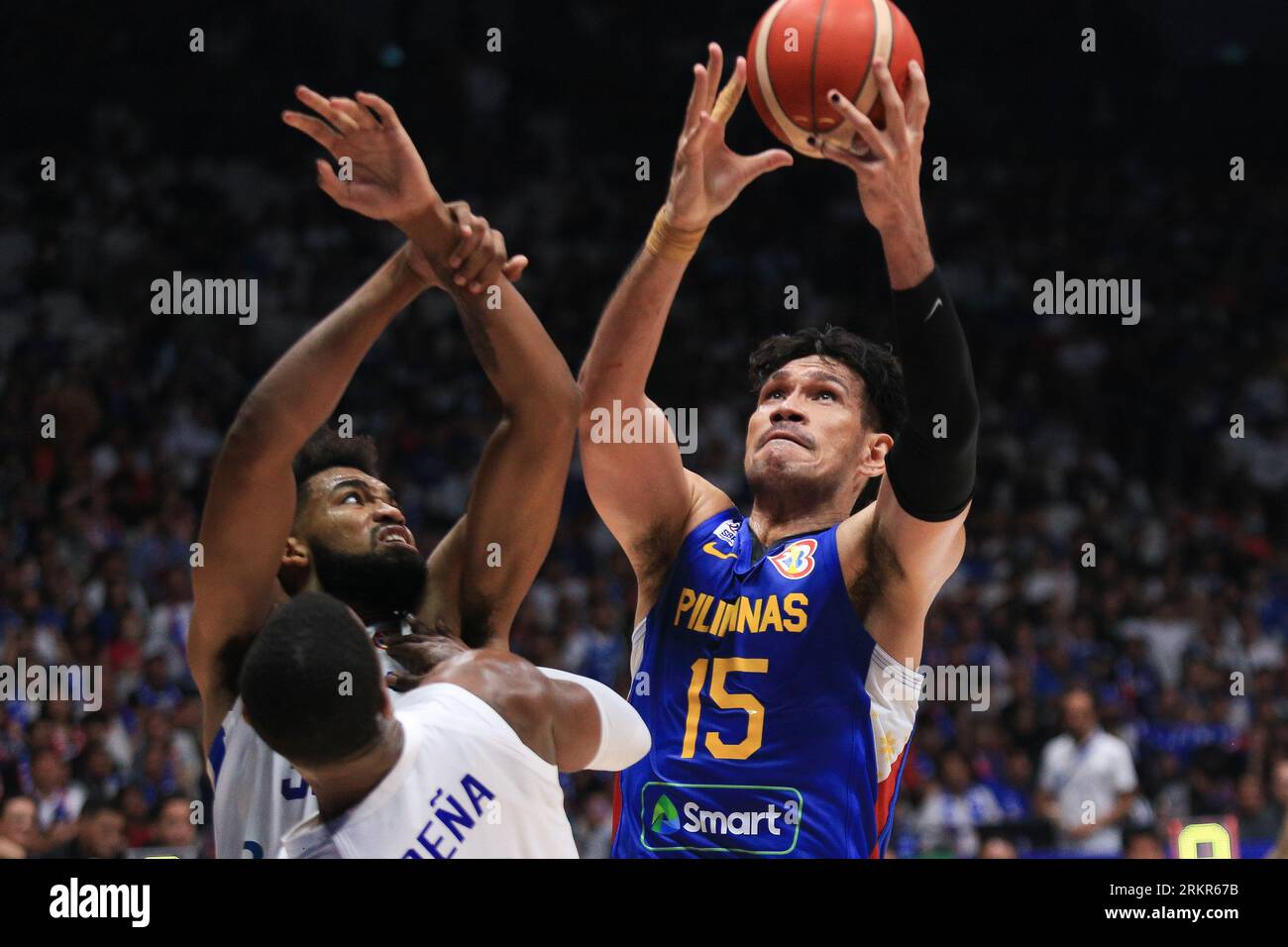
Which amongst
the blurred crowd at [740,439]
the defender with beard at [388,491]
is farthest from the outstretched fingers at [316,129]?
the blurred crowd at [740,439]

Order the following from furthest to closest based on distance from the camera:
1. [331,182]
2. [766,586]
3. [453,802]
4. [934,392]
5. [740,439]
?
[740,439], [766,586], [934,392], [331,182], [453,802]

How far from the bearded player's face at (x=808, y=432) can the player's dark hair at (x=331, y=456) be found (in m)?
1.15

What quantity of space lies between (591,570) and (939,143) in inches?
278

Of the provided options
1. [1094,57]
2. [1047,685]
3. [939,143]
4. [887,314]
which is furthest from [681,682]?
[1094,57]

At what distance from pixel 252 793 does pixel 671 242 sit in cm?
179

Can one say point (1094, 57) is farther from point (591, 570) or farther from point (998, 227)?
point (591, 570)

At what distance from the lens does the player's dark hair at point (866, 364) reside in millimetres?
4594

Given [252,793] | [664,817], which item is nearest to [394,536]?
[252,793]

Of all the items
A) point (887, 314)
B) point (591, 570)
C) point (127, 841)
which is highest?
point (887, 314)

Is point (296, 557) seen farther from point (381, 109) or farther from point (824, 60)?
point (824, 60)

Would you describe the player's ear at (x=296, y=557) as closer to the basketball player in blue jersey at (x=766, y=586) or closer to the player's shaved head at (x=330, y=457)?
the player's shaved head at (x=330, y=457)

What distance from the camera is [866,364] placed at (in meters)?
4.61

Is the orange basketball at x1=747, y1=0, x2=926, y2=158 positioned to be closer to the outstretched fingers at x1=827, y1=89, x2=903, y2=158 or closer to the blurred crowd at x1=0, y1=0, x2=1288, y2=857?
the outstretched fingers at x1=827, y1=89, x2=903, y2=158

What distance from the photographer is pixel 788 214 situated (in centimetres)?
1534
